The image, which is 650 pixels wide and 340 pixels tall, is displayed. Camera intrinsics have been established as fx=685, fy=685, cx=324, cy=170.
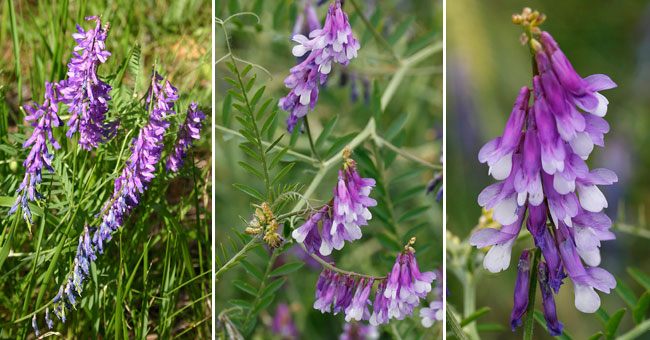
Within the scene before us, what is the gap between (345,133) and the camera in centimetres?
201

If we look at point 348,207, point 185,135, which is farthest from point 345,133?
point 348,207

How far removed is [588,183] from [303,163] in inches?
30.2

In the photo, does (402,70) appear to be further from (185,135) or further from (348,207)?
(348,207)

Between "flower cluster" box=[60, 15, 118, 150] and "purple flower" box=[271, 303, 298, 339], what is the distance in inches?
30.5

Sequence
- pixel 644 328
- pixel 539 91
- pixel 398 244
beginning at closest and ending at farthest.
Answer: pixel 539 91 < pixel 644 328 < pixel 398 244

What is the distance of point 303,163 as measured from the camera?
160 cm

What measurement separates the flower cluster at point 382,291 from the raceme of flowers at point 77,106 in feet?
2.08

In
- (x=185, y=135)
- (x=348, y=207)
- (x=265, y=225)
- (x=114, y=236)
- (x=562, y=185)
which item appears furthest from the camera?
(x=114, y=236)

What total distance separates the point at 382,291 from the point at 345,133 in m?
0.74

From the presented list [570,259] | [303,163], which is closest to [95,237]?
[303,163]

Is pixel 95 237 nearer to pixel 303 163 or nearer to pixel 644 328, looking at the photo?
pixel 303 163

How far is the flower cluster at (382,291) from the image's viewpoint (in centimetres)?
133

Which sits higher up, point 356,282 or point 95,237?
point 95,237

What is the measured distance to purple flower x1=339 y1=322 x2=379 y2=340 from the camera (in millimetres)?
1792
